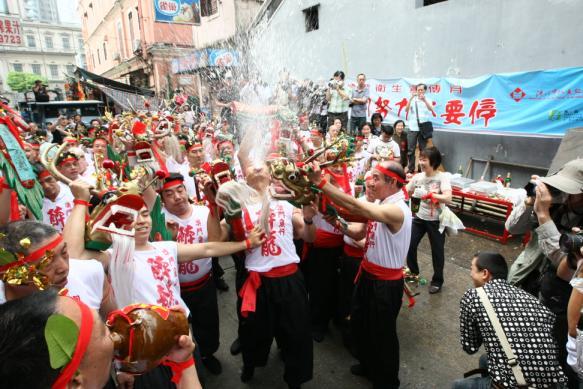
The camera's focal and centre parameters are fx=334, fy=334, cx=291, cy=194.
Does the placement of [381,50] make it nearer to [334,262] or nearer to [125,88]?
[334,262]

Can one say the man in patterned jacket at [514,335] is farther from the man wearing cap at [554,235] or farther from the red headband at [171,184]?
the red headband at [171,184]

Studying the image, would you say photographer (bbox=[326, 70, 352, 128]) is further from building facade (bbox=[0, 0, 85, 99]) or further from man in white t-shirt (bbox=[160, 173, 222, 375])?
building facade (bbox=[0, 0, 85, 99])

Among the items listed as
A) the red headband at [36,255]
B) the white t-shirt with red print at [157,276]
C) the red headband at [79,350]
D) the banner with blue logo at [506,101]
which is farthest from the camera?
the banner with blue logo at [506,101]

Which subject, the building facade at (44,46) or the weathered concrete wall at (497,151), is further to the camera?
the building facade at (44,46)

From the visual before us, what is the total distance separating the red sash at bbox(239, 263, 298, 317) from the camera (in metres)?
2.55

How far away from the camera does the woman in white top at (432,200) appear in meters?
3.98

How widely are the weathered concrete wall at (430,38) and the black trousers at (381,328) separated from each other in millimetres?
3961

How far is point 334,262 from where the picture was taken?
355 cm

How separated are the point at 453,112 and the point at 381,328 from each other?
618 cm

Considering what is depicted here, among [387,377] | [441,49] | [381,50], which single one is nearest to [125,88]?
[381,50]

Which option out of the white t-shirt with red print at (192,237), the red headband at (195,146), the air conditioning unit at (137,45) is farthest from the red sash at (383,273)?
the air conditioning unit at (137,45)

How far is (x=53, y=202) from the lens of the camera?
3355 millimetres

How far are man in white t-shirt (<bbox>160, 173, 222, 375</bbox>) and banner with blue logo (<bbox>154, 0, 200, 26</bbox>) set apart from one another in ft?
48.7

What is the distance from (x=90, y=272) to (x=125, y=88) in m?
18.3
